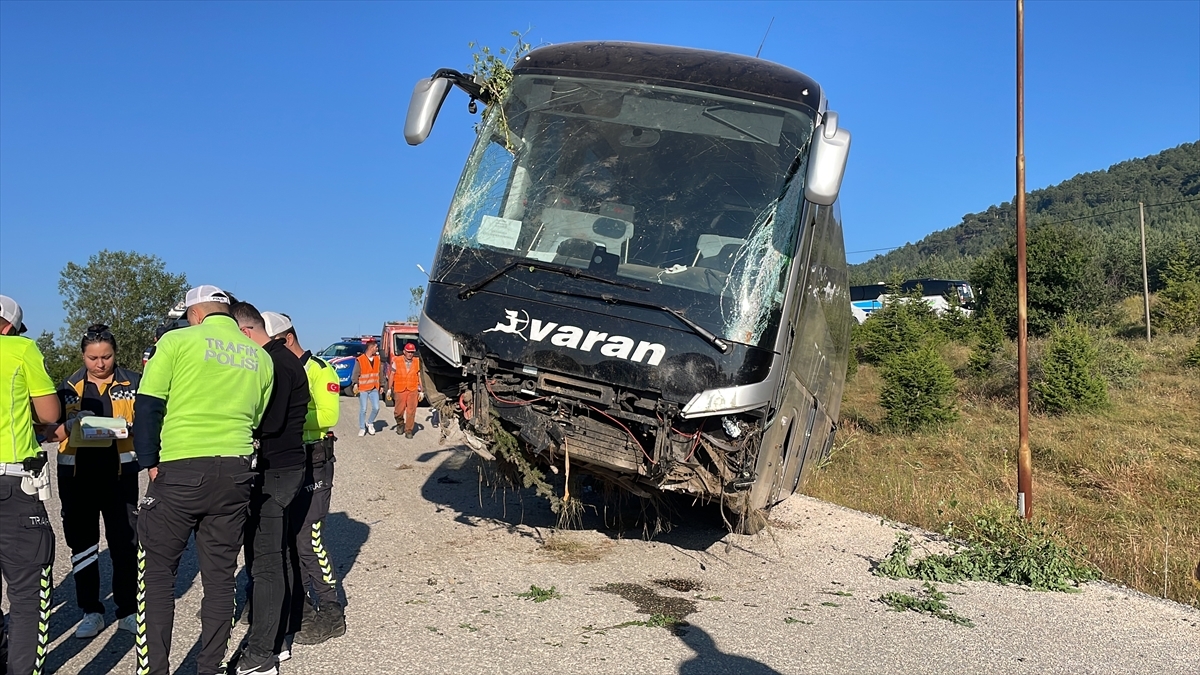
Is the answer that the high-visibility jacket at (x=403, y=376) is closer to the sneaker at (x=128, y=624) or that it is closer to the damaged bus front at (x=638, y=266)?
the damaged bus front at (x=638, y=266)

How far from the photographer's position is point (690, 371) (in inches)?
232

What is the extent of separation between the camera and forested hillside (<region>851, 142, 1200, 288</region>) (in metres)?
49.8

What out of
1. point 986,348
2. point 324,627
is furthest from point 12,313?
point 986,348

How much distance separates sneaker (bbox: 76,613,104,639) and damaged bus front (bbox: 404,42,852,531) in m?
2.47

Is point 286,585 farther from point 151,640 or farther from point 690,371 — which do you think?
point 690,371

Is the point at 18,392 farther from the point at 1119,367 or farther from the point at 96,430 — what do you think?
the point at 1119,367

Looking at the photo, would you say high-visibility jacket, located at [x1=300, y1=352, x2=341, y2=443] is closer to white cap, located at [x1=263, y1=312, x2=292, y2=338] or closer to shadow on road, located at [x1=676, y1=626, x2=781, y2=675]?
white cap, located at [x1=263, y1=312, x2=292, y2=338]

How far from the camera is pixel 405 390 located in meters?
16.0

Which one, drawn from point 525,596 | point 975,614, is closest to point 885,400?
point 975,614

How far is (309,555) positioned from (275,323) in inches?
54.1

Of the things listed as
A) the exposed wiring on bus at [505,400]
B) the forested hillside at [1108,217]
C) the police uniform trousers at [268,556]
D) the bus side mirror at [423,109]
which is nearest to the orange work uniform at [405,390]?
the bus side mirror at [423,109]

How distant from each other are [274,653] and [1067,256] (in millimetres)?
37192

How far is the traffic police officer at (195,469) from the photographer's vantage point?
4.13 metres

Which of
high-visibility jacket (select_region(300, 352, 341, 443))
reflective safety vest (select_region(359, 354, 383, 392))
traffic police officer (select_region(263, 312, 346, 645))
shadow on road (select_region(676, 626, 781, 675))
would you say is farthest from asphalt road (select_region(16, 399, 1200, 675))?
reflective safety vest (select_region(359, 354, 383, 392))
